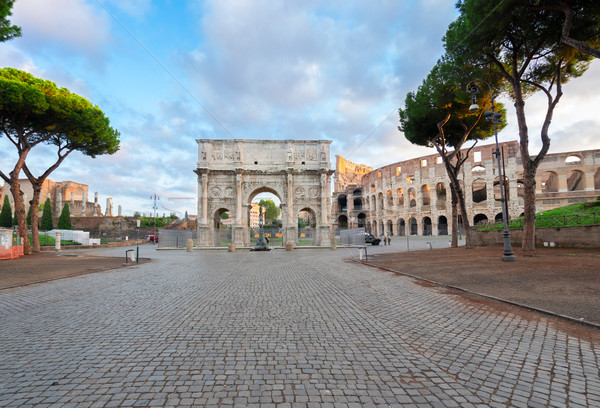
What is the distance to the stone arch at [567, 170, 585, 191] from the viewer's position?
42.2 m

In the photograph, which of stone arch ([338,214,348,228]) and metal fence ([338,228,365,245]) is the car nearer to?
metal fence ([338,228,365,245])

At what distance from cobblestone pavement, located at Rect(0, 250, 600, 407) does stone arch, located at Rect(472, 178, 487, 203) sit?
171 feet

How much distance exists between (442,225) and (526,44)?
42060 millimetres

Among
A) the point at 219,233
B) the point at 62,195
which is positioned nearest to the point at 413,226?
the point at 219,233

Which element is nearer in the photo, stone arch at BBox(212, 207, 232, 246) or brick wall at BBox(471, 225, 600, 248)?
Answer: brick wall at BBox(471, 225, 600, 248)

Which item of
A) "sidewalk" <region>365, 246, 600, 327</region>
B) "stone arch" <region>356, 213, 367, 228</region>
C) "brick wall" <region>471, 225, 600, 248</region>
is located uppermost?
"stone arch" <region>356, 213, 367, 228</region>

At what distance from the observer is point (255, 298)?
6777 mm

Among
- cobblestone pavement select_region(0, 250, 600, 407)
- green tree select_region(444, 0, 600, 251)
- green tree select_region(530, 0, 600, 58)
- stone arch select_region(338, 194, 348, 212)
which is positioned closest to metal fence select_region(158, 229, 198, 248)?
cobblestone pavement select_region(0, 250, 600, 407)

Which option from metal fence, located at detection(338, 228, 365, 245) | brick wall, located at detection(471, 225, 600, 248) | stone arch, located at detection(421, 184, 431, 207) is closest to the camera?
brick wall, located at detection(471, 225, 600, 248)

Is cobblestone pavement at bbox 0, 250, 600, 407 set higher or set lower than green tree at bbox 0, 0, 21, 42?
lower

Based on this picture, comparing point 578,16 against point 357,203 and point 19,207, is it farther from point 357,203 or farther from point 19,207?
point 357,203

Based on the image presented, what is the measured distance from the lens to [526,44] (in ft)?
45.4

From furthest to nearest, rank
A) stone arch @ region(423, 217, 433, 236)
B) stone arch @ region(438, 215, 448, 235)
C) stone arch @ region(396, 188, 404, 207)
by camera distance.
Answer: stone arch @ region(396, 188, 404, 207) < stone arch @ region(423, 217, 433, 236) < stone arch @ region(438, 215, 448, 235)

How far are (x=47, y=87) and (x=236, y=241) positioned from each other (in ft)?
67.3
